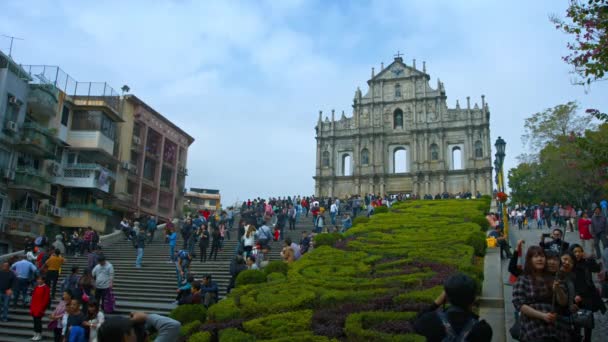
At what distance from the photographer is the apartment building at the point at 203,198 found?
89.2 metres

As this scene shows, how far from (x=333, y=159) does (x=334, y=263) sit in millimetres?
42884

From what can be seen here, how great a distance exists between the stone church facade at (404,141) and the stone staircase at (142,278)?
29.4 m

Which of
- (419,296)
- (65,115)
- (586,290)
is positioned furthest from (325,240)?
(65,115)

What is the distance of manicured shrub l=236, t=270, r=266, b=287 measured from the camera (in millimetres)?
12133

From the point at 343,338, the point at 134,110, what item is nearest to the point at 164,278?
the point at 343,338

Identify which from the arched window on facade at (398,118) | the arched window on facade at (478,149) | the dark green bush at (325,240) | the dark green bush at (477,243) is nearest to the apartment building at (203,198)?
the arched window on facade at (398,118)

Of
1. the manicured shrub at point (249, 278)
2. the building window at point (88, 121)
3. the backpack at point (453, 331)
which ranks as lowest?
the manicured shrub at point (249, 278)

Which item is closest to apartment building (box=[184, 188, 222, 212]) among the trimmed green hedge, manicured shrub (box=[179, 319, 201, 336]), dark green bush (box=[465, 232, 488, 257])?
the trimmed green hedge

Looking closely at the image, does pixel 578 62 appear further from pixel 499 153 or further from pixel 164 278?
pixel 164 278

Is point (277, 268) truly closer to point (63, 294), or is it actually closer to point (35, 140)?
point (63, 294)

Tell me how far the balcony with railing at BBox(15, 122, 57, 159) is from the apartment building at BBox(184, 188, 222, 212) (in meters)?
57.1

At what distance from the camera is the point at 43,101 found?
29594 millimetres

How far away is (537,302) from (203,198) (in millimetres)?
88415

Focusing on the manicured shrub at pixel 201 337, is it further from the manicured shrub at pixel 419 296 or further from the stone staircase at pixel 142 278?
the stone staircase at pixel 142 278
